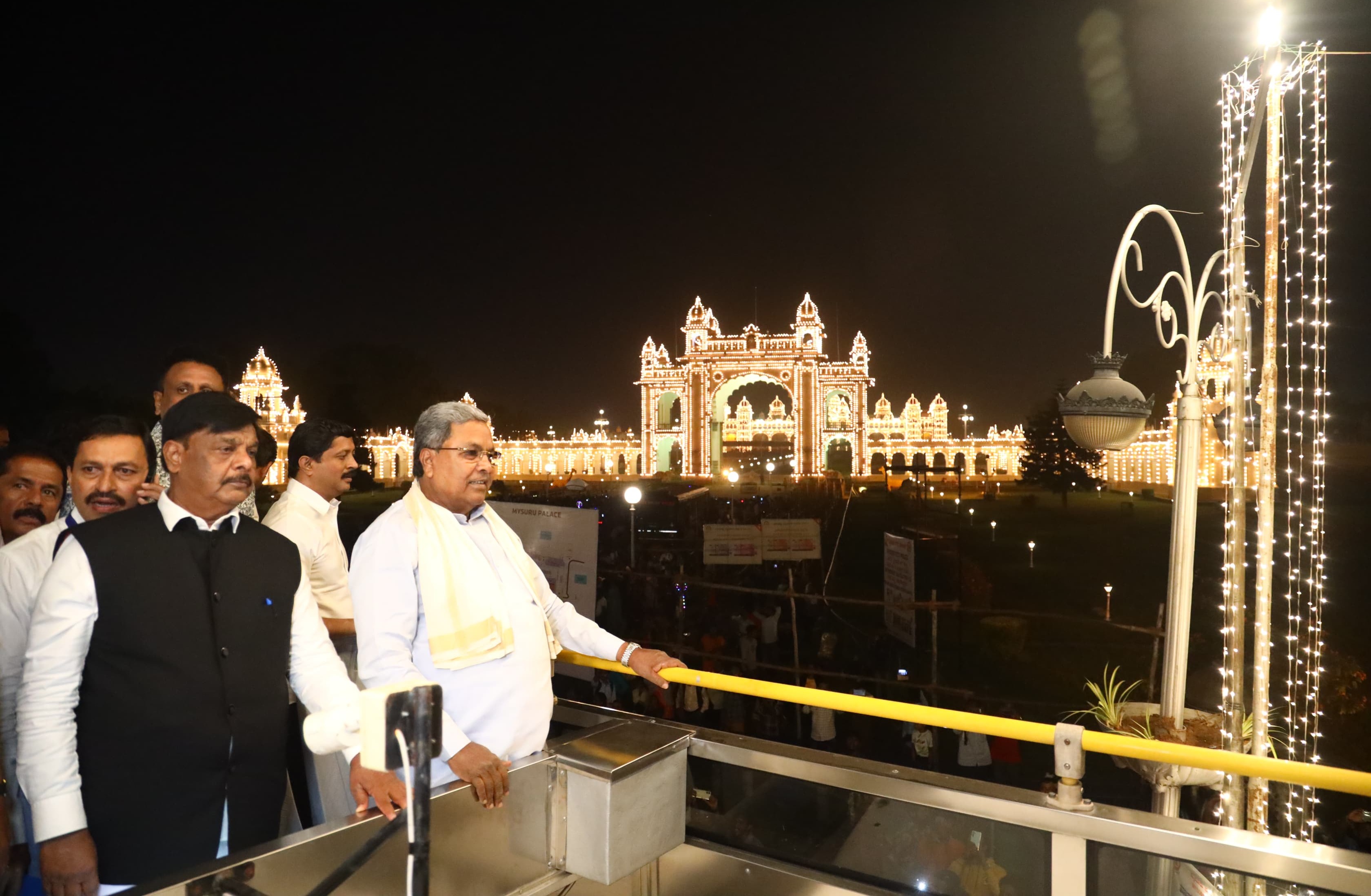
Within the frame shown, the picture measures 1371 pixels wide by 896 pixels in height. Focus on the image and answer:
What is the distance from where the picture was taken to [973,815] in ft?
7.11

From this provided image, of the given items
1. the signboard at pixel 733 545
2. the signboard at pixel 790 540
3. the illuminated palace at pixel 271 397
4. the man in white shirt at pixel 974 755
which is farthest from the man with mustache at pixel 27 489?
the illuminated palace at pixel 271 397

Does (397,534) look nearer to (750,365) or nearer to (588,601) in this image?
(588,601)

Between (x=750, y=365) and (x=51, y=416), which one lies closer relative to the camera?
(x=51, y=416)

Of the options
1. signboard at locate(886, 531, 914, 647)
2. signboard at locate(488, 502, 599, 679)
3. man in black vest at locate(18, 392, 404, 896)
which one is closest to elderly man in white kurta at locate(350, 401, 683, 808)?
man in black vest at locate(18, 392, 404, 896)

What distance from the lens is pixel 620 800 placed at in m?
2.38

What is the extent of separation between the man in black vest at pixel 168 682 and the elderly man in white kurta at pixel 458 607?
0.25 meters

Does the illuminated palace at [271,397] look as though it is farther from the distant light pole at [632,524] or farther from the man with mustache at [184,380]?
the man with mustache at [184,380]

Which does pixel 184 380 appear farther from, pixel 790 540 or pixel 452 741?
pixel 790 540

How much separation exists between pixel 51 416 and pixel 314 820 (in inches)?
85.6

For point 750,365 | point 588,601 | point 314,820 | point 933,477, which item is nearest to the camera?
point 314,820

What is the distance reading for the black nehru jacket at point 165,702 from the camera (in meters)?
2.18

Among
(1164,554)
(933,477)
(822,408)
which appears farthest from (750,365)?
(1164,554)

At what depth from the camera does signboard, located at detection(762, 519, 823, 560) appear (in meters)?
11.0

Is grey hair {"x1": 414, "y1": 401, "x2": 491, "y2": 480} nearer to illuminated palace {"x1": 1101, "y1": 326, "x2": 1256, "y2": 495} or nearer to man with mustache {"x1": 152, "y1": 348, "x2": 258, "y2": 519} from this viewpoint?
man with mustache {"x1": 152, "y1": 348, "x2": 258, "y2": 519}
